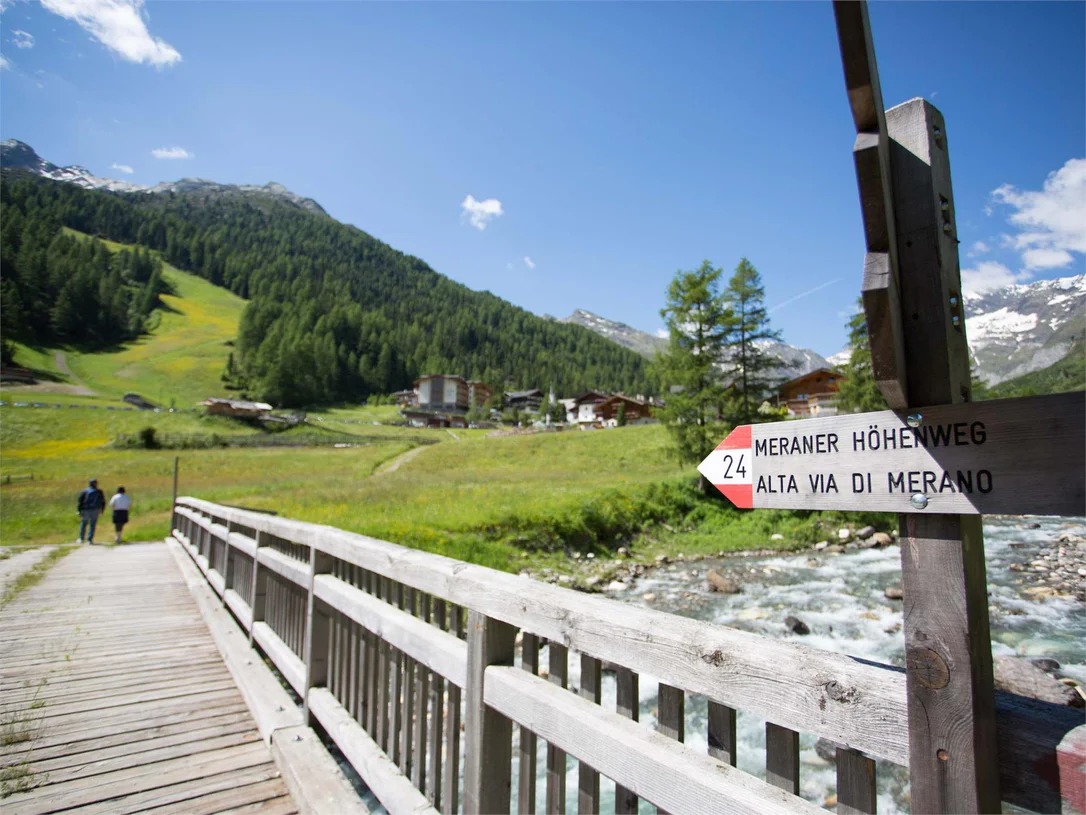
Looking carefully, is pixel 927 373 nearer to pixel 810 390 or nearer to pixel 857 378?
pixel 857 378

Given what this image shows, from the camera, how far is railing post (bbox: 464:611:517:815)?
246 cm

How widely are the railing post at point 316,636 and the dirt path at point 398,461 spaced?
118ft

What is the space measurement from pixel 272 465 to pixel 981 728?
148 feet

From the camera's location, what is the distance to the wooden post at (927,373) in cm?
119

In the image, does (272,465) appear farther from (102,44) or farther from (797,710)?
(797,710)

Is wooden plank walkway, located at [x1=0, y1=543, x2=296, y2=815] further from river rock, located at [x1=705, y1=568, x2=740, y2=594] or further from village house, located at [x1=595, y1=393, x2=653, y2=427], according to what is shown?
village house, located at [x1=595, y1=393, x2=653, y2=427]

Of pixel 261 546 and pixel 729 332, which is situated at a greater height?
pixel 729 332

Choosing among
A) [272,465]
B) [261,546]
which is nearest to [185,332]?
[272,465]

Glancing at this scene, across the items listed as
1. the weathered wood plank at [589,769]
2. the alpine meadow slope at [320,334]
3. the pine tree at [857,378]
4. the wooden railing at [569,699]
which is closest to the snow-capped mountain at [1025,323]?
the wooden railing at [569,699]

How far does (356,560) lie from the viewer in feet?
12.3

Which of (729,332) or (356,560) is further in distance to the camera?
(729,332)

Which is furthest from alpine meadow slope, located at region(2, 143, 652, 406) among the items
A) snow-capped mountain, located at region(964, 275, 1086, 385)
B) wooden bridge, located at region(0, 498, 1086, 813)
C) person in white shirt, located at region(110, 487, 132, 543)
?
snow-capped mountain, located at region(964, 275, 1086, 385)

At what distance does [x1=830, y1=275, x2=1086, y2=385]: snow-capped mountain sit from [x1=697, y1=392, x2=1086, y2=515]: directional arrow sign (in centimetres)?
84

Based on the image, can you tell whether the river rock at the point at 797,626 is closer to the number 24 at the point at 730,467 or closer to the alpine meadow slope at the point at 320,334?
the number 24 at the point at 730,467
